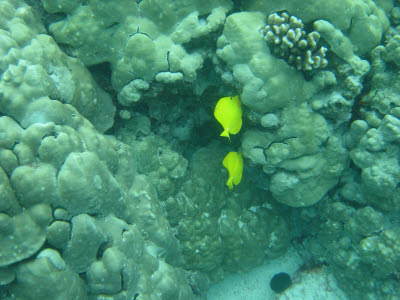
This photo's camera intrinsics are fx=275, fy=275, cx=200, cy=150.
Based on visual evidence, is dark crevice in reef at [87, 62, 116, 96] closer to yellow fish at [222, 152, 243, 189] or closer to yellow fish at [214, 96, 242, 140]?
yellow fish at [214, 96, 242, 140]

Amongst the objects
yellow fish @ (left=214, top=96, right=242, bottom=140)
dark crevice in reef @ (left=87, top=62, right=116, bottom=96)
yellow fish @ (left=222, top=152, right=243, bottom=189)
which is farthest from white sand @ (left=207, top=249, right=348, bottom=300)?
dark crevice in reef @ (left=87, top=62, right=116, bottom=96)

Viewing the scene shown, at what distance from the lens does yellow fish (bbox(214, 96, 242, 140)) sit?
3287 millimetres

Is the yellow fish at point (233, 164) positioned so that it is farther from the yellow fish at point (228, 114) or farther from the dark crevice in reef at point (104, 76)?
the dark crevice in reef at point (104, 76)

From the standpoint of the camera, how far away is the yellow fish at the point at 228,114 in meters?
3.29

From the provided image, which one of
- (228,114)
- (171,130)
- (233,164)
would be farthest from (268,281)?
(228,114)

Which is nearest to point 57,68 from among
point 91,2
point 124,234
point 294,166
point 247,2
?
point 91,2

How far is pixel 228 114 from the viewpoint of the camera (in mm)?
3312

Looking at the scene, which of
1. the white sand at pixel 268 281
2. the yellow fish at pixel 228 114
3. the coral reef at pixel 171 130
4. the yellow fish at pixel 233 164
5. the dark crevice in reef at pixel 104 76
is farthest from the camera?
the white sand at pixel 268 281

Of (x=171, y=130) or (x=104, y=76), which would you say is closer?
(x=104, y=76)

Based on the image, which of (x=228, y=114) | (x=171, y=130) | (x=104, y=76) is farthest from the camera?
(x=171, y=130)

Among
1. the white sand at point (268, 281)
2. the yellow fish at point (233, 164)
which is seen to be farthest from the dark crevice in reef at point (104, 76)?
the white sand at point (268, 281)

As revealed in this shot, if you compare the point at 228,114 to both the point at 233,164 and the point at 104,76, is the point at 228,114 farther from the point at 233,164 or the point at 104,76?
the point at 104,76

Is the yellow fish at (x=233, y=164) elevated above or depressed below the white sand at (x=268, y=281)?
above

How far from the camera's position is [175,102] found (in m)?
4.15
